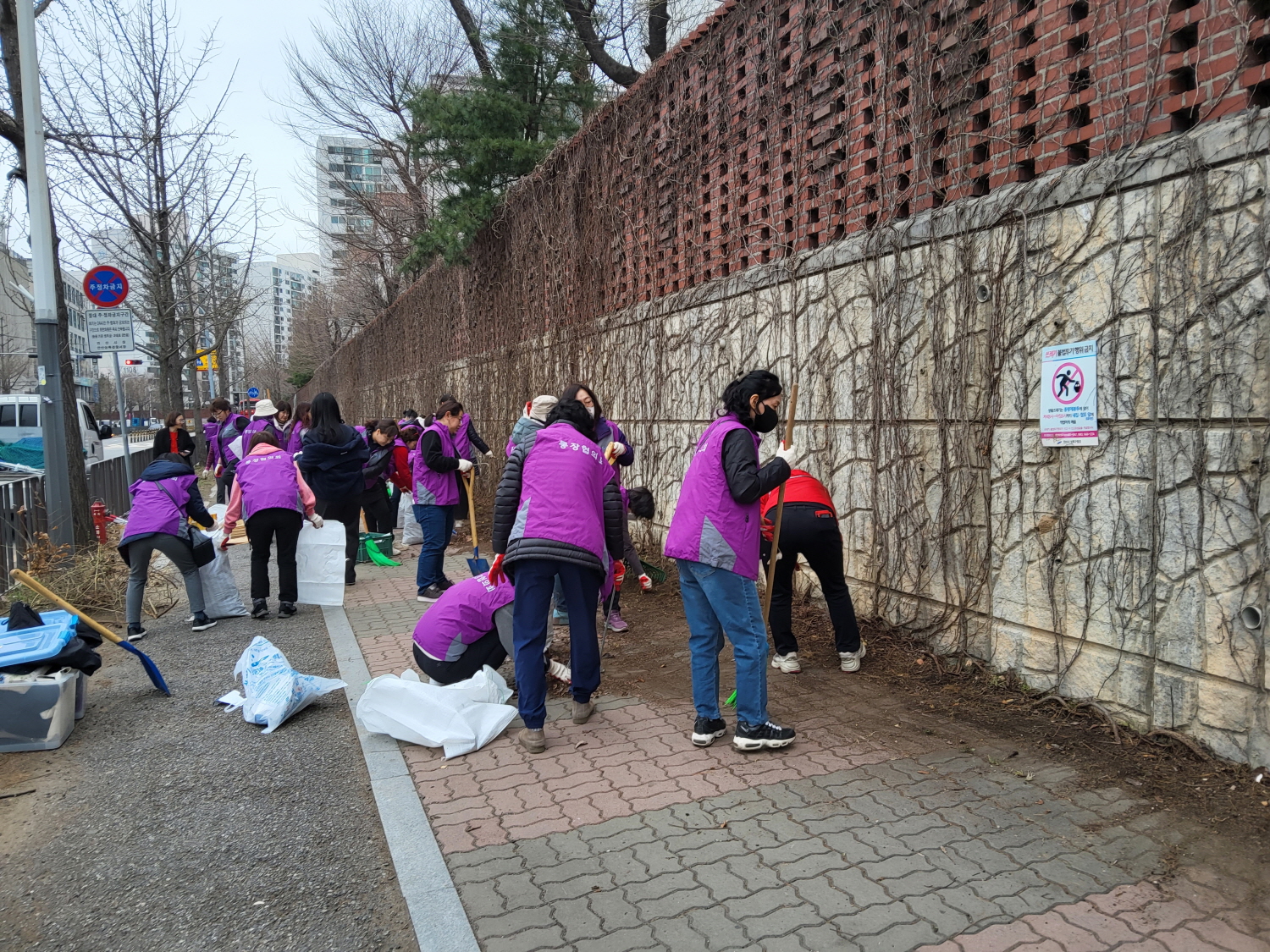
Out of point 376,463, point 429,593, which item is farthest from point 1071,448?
point 376,463

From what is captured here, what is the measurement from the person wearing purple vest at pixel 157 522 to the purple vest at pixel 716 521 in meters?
4.25

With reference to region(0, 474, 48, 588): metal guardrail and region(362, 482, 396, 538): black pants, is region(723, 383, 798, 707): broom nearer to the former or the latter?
region(362, 482, 396, 538): black pants

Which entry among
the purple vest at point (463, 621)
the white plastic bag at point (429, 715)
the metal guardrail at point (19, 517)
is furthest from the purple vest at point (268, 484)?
the white plastic bag at point (429, 715)

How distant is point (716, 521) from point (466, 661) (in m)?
1.78


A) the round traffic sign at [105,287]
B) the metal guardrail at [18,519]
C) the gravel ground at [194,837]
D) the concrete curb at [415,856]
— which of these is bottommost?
the gravel ground at [194,837]

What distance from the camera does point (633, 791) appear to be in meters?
3.72

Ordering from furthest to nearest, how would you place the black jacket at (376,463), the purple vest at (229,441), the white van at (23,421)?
the white van at (23,421) < the purple vest at (229,441) < the black jacket at (376,463)

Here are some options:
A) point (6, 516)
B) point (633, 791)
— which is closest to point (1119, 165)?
point (633, 791)

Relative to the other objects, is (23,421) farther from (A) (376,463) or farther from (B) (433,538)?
(B) (433,538)

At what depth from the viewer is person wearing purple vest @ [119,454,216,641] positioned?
654cm

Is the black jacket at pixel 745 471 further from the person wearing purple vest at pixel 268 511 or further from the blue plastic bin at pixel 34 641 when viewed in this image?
the person wearing purple vest at pixel 268 511

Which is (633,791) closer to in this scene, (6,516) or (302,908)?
(302,908)

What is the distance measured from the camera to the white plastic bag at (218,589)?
722 centimetres

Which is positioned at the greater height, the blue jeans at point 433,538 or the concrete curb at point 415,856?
the blue jeans at point 433,538
